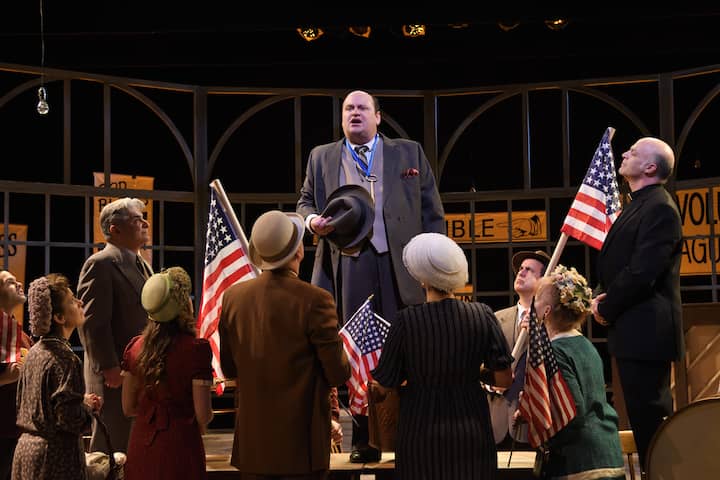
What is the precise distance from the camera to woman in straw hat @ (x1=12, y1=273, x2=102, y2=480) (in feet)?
13.3

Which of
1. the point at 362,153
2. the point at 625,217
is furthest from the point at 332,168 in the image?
the point at 625,217

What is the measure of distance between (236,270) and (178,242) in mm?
4403

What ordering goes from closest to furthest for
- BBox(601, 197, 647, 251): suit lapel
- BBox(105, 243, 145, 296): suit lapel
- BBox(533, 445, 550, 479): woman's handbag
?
BBox(533, 445, 550, 479): woman's handbag → BBox(601, 197, 647, 251): suit lapel → BBox(105, 243, 145, 296): suit lapel

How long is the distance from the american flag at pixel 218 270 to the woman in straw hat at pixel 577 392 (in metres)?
1.66

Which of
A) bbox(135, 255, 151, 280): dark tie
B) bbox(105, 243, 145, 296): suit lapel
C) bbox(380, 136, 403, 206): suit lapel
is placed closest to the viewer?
bbox(380, 136, 403, 206): suit lapel

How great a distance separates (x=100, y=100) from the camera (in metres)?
8.91

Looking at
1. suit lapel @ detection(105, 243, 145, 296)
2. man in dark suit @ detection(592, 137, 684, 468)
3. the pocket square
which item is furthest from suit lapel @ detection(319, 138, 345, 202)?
man in dark suit @ detection(592, 137, 684, 468)

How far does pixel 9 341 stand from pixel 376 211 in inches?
74.9

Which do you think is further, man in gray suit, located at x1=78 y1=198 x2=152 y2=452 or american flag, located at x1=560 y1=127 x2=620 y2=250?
american flag, located at x1=560 y1=127 x2=620 y2=250

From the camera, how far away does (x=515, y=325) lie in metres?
5.78

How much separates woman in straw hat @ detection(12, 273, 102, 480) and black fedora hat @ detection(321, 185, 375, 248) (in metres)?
1.22

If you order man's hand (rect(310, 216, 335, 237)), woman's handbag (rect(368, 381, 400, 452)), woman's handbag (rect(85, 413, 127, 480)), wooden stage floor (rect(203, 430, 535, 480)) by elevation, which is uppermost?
man's hand (rect(310, 216, 335, 237))

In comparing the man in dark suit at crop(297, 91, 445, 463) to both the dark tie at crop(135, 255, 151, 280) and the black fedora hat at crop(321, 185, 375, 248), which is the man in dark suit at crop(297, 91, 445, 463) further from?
the dark tie at crop(135, 255, 151, 280)

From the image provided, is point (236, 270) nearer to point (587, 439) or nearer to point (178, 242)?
point (587, 439)
